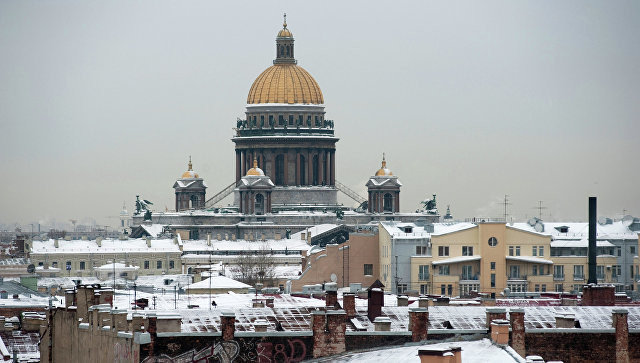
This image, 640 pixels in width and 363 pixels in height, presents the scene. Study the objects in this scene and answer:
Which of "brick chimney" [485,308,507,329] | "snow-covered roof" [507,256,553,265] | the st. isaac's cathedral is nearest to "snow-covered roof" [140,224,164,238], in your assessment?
the st. isaac's cathedral

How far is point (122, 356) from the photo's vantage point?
165 feet

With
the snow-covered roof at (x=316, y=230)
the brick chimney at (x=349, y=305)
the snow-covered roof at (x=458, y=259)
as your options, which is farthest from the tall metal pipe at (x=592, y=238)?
the snow-covered roof at (x=316, y=230)

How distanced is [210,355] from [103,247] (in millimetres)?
109521

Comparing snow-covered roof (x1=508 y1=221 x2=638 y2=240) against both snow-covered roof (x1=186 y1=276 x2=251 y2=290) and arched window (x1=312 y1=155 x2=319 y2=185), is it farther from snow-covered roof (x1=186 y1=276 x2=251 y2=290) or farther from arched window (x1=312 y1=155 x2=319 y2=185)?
arched window (x1=312 y1=155 x2=319 y2=185)

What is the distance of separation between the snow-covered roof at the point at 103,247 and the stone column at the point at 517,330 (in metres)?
107

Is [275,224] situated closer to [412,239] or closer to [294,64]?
[294,64]

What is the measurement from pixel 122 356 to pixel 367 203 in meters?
138

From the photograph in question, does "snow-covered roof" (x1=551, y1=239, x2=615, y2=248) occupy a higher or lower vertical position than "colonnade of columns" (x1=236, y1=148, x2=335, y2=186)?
lower

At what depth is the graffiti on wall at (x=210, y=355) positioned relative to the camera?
163 feet

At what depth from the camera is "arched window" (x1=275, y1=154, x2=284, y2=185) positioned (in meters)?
193

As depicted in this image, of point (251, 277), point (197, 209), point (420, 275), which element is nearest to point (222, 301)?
point (420, 275)

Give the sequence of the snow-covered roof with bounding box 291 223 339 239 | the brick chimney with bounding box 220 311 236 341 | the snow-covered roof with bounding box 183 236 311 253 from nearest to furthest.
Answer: the brick chimney with bounding box 220 311 236 341 < the snow-covered roof with bounding box 183 236 311 253 < the snow-covered roof with bounding box 291 223 339 239

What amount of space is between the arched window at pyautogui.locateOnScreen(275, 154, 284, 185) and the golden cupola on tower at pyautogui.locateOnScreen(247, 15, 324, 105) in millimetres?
4966

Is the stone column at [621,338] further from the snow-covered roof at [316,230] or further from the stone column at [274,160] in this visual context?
the stone column at [274,160]
